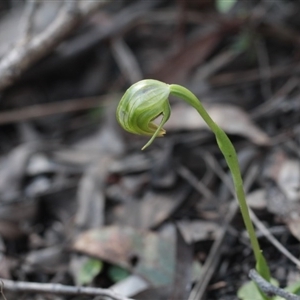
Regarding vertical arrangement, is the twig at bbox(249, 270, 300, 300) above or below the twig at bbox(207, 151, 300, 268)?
above

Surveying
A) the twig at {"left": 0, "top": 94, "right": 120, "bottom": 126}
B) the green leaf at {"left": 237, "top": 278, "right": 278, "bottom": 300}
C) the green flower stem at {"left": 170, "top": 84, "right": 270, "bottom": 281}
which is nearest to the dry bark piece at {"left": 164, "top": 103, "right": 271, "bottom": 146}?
the twig at {"left": 0, "top": 94, "right": 120, "bottom": 126}

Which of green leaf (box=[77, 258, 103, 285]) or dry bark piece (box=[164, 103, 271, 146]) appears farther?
dry bark piece (box=[164, 103, 271, 146])

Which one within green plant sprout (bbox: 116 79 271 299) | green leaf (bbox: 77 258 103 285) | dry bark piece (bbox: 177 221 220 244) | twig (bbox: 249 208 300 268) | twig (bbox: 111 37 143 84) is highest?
green plant sprout (bbox: 116 79 271 299)

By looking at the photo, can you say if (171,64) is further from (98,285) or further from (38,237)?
(98,285)

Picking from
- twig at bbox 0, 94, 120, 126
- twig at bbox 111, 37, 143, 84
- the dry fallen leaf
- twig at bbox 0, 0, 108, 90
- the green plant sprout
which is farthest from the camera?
twig at bbox 111, 37, 143, 84

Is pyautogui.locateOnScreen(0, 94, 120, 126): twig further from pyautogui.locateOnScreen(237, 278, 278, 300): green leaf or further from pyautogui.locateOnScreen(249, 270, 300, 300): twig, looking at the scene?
pyautogui.locateOnScreen(249, 270, 300, 300): twig

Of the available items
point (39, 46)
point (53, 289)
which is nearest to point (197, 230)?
point (53, 289)
